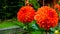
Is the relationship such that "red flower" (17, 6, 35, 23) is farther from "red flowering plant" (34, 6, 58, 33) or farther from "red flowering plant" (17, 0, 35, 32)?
Result: "red flowering plant" (34, 6, 58, 33)

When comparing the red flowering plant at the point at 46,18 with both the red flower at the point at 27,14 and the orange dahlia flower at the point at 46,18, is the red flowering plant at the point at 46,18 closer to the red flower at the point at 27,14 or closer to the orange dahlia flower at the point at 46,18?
the orange dahlia flower at the point at 46,18

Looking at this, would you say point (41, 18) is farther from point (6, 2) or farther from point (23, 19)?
point (6, 2)

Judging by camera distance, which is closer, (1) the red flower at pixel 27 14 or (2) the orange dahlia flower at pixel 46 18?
(2) the orange dahlia flower at pixel 46 18

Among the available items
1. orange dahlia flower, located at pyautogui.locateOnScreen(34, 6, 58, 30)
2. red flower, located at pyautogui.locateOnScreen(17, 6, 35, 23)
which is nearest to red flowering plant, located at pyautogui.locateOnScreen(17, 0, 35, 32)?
red flower, located at pyautogui.locateOnScreen(17, 6, 35, 23)

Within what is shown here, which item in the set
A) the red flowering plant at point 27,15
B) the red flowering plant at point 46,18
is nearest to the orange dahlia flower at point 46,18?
the red flowering plant at point 46,18

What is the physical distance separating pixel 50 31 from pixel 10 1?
550 cm

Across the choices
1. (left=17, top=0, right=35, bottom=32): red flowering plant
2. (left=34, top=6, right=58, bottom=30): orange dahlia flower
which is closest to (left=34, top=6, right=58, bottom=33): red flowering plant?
(left=34, top=6, right=58, bottom=30): orange dahlia flower

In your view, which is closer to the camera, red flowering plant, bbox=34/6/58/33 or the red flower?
red flowering plant, bbox=34/6/58/33

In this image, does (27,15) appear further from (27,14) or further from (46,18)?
(46,18)

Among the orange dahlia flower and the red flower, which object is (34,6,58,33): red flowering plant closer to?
the orange dahlia flower

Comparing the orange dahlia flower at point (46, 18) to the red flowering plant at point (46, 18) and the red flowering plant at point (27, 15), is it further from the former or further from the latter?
the red flowering plant at point (27, 15)

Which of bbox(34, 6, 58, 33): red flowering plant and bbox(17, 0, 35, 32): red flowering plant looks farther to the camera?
bbox(17, 0, 35, 32): red flowering plant

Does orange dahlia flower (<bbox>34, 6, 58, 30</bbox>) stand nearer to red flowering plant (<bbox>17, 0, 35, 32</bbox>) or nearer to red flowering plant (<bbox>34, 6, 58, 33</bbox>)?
red flowering plant (<bbox>34, 6, 58, 33</bbox>)

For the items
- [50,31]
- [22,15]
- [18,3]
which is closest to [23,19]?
[22,15]
